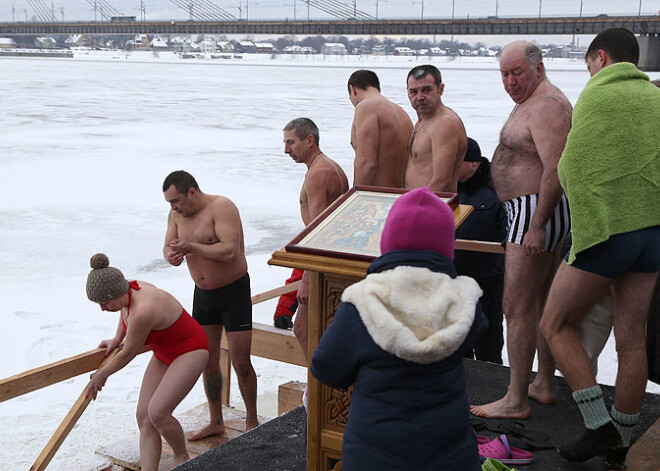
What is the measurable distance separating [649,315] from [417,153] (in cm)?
161

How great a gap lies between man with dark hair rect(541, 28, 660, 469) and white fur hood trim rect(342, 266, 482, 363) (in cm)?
90

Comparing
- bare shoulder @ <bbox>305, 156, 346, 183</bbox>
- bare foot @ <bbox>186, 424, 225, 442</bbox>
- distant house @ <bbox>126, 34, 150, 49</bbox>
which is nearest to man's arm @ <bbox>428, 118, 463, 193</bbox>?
bare shoulder @ <bbox>305, 156, 346, 183</bbox>

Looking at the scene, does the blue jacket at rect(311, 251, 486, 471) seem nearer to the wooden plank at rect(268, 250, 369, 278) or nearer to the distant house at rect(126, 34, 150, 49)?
the wooden plank at rect(268, 250, 369, 278)

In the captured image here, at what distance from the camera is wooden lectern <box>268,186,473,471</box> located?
2359 millimetres

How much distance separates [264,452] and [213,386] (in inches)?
55.8

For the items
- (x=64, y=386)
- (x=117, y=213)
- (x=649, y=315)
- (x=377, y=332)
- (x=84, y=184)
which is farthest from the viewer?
(x=84, y=184)

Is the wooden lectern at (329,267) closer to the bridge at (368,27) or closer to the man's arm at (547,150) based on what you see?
the man's arm at (547,150)

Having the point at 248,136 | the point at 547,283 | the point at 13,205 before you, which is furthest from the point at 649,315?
the point at 248,136

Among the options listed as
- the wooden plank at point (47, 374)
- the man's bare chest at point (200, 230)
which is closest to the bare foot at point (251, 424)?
the wooden plank at point (47, 374)

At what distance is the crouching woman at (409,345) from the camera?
1715mm

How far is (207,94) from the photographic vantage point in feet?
88.1

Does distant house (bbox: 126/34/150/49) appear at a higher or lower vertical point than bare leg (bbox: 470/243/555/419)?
higher

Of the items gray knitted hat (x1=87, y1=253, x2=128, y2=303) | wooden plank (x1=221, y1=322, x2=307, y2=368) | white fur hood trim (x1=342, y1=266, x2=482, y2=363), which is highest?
white fur hood trim (x1=342, y1=266, x2=482, y2=363)

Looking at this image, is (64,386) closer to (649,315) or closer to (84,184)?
(649,315)
